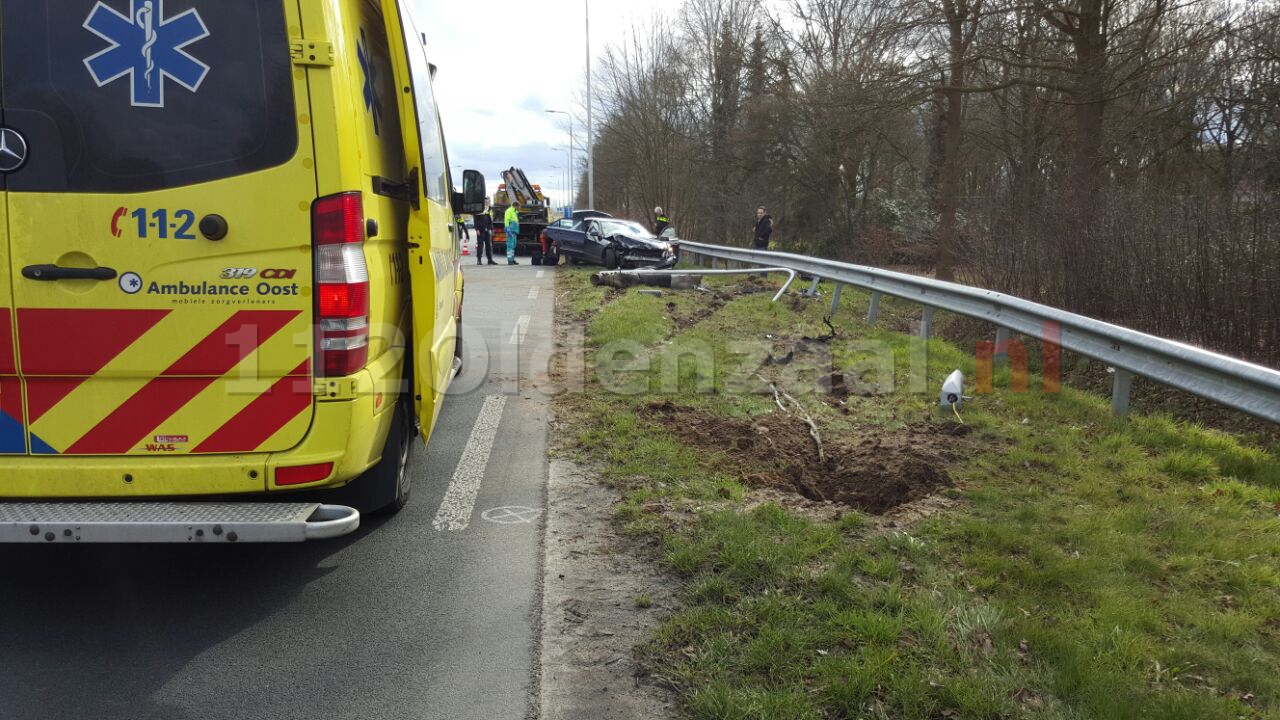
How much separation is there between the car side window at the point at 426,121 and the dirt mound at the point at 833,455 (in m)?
2.43

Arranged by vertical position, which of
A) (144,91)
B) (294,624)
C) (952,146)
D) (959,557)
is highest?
(952,146)

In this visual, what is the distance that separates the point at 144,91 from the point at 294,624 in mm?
2172

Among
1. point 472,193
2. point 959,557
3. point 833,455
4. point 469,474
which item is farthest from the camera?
point 472,193

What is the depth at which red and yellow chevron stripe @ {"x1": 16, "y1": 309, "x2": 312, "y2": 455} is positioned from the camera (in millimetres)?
3314

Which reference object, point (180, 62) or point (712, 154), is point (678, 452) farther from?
point (712, 154)

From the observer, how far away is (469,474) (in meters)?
5.58

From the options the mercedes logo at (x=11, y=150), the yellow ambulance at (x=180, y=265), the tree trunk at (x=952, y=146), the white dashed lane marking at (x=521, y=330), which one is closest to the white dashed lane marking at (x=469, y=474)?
the yellow ambulance at (x=180, y=265)

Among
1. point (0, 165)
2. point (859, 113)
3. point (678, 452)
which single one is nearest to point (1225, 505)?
point (678, 452)

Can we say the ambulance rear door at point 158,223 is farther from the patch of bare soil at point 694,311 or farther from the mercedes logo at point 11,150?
the patch of bare soil at point 694,311

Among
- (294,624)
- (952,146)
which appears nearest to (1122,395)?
(294,624)

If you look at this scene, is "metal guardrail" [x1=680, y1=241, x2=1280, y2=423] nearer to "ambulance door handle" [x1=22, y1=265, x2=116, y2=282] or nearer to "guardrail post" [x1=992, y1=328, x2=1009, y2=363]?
"guardrail post" [x1=992, y1=328, x2=1009, y2=363]

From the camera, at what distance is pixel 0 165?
3.21 m

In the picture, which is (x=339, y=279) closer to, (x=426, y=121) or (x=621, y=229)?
(x=426, y=121)

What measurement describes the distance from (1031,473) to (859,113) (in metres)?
13.3
